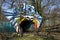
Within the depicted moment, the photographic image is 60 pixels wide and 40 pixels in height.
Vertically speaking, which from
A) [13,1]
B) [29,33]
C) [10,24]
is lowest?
[29,33]

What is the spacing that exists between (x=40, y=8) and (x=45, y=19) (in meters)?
0.14

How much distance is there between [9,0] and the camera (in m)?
1.55

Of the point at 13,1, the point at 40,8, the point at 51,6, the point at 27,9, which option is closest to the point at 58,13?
the point at 51,6

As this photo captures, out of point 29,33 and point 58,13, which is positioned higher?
point 58,13

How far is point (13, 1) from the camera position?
154 cm

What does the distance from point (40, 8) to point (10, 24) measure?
391 millimetres

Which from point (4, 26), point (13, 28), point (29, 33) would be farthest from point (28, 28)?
point (4, 26)

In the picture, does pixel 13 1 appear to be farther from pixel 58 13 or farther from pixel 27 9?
pixel 58 13

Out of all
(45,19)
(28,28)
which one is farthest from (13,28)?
(45,19)

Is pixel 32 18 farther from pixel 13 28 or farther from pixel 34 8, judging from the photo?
pixel 13 28

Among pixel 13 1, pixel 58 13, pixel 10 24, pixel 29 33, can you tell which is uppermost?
pixel 13 1

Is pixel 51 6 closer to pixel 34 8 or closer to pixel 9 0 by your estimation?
pixel 34 8

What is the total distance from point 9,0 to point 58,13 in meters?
0.58

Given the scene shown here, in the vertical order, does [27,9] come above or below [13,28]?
above
